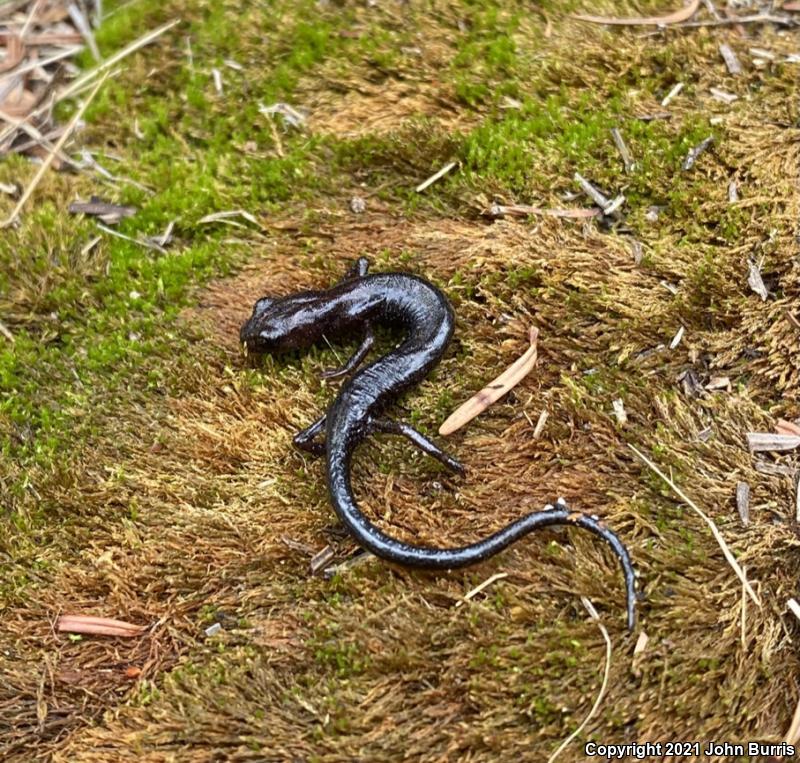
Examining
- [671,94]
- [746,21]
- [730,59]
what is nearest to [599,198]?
[671,94]

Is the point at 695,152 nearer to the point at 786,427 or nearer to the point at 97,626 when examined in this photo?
the point at 786,427

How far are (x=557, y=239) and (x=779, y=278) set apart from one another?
121 cm

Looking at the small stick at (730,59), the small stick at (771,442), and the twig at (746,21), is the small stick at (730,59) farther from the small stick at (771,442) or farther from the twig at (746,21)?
the small stick at (771,442)

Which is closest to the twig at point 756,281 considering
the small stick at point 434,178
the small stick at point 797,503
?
the small stick at point 797,503

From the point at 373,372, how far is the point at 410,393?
0.77 feet

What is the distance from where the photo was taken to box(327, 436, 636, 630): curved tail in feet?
10.8

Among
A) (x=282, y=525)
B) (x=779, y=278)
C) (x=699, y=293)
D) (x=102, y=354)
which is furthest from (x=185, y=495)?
(x=779, y=278)

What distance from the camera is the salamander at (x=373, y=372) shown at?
10.9ft

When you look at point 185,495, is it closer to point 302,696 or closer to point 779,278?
point 302,696

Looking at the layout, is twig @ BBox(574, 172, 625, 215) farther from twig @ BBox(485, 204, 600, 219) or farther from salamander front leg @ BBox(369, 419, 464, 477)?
salamander front leg @ BBox(369, 419, 464, 477)

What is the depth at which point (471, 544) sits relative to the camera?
3383 millimetres

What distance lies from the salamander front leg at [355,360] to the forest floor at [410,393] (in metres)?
0.09

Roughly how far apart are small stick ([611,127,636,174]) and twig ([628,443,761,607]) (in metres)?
1.85

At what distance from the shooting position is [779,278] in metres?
3.97
